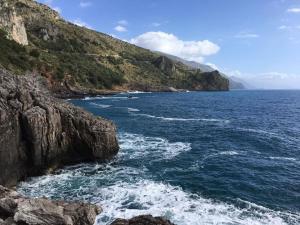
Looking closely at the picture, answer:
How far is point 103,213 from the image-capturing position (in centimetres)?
3306

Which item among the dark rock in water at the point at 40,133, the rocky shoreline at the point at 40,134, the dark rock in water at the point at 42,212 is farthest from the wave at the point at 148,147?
the dark rock in water at the point at 42,212

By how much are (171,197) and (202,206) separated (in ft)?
11.6

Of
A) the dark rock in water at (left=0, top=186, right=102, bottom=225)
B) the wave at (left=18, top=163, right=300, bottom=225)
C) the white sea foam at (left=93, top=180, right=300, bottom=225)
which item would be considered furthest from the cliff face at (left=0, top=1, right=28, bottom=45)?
the dark rock in water at (left=0, top=186, right=102, bottom=225)

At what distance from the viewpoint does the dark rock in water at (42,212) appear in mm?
25016

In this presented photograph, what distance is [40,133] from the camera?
43.6 meters

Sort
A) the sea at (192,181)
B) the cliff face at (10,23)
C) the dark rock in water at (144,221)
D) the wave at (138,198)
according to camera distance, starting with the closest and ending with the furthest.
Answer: the dark rock in water at (144,221), the wave at (138,198), the sea at (192,181), the cliff face at (10,23)

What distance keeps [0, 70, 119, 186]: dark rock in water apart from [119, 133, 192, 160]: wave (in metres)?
4.65

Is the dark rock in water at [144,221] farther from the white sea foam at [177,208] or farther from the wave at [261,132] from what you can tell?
the wave at [261,132]

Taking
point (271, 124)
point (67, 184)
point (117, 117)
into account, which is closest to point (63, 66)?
point (117, 117)

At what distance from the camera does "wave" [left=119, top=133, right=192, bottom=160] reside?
177 ft

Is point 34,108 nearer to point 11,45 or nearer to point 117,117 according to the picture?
point 117,117

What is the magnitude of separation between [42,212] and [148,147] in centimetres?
3416

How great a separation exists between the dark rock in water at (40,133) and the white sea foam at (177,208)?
31.6ft

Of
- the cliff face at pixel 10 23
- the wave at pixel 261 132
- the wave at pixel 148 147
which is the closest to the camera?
the wave at pixel 148 147
